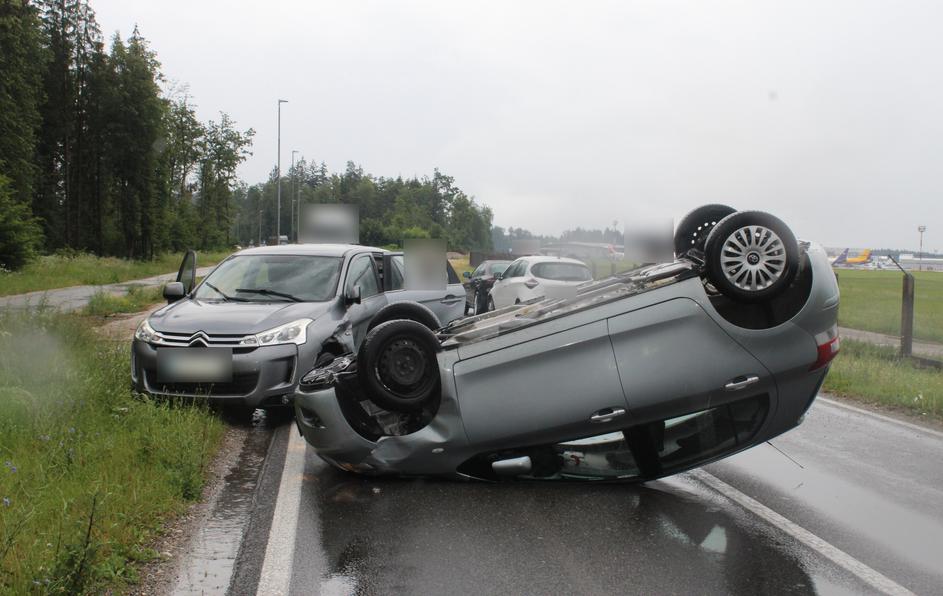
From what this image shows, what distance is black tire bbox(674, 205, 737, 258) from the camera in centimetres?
575

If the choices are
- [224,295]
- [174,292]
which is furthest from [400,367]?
Answer: [174,292]

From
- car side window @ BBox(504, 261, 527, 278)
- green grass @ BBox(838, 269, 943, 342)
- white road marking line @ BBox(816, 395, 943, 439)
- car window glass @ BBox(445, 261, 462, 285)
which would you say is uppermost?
car window glass @ BBox(445, 261, 462, 285)

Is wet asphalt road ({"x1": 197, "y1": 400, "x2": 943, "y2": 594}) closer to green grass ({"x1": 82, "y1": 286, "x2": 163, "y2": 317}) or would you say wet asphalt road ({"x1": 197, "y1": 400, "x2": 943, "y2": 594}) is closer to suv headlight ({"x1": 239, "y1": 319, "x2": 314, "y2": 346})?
suv headlight ({"x1": 239, "y1": 319, "x2": 314, "y2": 346})

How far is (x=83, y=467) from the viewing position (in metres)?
5.04

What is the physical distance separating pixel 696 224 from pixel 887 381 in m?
5.67

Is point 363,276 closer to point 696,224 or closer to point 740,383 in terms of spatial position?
point 696,224

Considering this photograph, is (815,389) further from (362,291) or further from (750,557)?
(362,291)

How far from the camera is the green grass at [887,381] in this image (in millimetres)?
8820

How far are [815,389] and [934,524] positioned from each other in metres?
1.06

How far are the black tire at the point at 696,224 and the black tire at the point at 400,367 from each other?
2.08m

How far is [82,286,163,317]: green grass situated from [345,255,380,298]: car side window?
32.3ft

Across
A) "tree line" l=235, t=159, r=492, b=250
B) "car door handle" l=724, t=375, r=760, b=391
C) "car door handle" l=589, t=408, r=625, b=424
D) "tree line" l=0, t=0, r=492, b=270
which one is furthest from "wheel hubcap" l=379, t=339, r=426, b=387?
"tree line" l=235, t=159, r=492, b=250

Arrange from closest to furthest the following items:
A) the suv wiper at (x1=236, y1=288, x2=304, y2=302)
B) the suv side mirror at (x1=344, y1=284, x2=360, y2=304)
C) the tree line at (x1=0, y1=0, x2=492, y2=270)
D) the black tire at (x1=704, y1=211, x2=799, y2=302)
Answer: the black tire at (x1=704, y1=211, x2=799, y2=302), the suv wiper at (x1=236, y1=288, x2=304, y2=302), the suv side mirror at (x1=344, y1=284, x2=360, y2=304), the tree line at (x1=0, y1=0, x2=492, y2=270)

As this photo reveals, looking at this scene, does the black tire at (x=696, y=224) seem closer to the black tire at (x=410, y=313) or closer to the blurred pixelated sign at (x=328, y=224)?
the black tire at (x=410, y=313)
